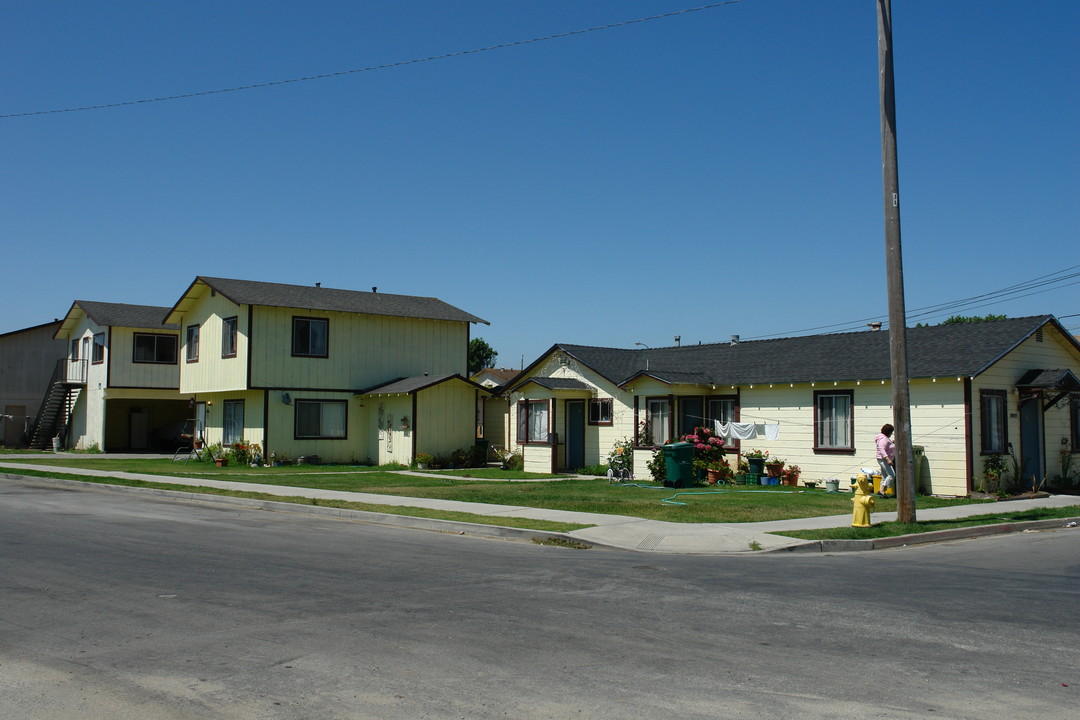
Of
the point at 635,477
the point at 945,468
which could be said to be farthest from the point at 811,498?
the point at 635,477

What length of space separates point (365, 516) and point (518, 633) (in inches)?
383

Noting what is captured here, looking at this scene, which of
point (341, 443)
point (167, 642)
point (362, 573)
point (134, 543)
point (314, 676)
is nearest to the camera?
point (314, 676)

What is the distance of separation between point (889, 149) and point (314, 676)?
1356 centimetres

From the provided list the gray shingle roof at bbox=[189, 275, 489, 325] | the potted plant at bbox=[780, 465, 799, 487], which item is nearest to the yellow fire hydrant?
the potted plant at bbox=[780, 465, 799, 487]

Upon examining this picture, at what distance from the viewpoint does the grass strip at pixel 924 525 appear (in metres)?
14.5

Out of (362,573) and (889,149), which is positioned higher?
(889,149)

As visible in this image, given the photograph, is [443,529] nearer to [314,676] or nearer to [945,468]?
[314,676]

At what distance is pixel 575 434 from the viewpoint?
30.6m

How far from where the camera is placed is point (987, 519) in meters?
16.9

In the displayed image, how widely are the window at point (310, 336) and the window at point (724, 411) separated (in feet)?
48.6

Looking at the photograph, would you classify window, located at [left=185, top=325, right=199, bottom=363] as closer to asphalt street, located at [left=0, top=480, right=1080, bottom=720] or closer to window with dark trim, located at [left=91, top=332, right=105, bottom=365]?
window with dark trim, located at [left=91, top=332, right=105, bottom=365]

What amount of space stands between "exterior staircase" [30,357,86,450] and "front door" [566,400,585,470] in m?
26.6

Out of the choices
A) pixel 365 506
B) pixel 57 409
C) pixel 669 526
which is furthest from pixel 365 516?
pixel 57 409

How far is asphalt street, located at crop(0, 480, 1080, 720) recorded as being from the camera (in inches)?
229
